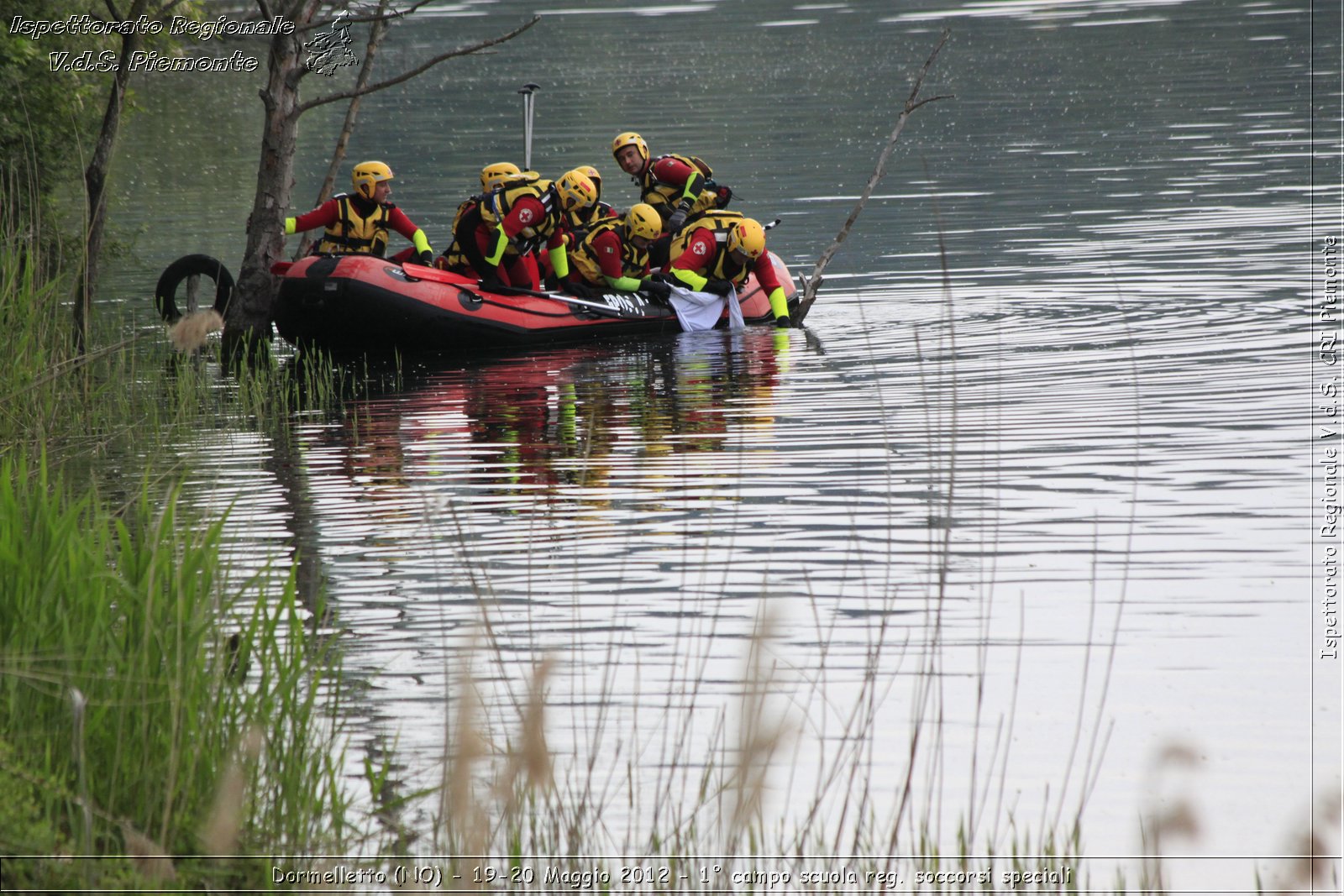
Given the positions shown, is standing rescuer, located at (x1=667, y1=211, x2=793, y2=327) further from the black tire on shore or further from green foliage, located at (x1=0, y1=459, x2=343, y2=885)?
green foliage, located at (x1=0, y1=459, x2=343, y2=885)

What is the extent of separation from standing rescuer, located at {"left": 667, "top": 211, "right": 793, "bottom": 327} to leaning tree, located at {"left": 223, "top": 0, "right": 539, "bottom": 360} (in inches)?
111

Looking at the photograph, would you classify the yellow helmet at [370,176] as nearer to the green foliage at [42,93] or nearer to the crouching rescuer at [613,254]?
→ the crouching rescuer at [613,254]

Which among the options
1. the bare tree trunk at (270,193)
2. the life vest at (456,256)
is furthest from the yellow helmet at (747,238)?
the bare tree trunk at (270,193)

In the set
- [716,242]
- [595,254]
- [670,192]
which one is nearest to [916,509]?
[716,242]

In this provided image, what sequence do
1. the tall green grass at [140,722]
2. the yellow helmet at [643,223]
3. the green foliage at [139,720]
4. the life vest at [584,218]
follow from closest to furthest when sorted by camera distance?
the tall green grass at [140,722], the green foliage at [139,720], the yellow helmet at [643,223], the life vest at [584,218]

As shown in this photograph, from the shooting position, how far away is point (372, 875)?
14.4 ft

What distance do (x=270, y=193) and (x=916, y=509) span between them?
8007mm

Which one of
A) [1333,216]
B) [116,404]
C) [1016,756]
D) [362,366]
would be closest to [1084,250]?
[1333,216]

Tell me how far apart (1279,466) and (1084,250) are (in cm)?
1026

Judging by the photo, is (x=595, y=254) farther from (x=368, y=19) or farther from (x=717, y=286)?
(x=368, y=19)

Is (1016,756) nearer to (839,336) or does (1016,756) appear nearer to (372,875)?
(372,875)

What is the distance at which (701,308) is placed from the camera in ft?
51.3

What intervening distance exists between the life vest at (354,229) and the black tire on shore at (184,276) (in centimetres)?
86

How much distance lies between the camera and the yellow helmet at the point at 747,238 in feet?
48.6
